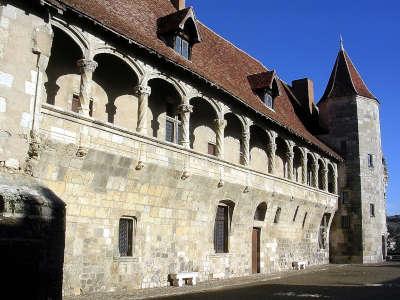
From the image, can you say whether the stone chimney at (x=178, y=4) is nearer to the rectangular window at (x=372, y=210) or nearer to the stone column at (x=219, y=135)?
the stone column at (x=219, y=135)

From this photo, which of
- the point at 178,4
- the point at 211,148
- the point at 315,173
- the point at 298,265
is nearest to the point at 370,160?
the point at 315,173

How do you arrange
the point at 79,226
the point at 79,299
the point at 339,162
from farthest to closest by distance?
the point at 339,162
the point at 79,226
the point at 79,299

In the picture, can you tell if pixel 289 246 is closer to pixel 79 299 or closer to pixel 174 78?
pixel 174 78

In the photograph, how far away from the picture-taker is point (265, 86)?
20500mm

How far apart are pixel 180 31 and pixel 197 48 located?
248 centimetres

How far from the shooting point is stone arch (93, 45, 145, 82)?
38.3 ft

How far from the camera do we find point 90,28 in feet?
37.4

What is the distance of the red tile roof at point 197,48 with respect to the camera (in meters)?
12.3

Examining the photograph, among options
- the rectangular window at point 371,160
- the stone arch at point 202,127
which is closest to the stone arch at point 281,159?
the stone arch at point 202,127

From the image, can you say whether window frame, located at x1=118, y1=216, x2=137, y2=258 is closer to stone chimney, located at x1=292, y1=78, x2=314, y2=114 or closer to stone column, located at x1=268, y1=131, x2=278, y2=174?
stone column, located at x1=268, y1=131, x2=278, y2=174

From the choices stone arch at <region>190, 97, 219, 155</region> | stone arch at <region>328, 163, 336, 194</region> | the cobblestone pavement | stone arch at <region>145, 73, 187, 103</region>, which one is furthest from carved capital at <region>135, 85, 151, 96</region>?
stone arch at <region>328, 163, 336, 194</region>

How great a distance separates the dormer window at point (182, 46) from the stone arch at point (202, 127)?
1.56m

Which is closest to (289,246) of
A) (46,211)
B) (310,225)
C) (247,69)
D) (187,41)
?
(310,225)

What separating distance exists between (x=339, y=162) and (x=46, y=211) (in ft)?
75.0
